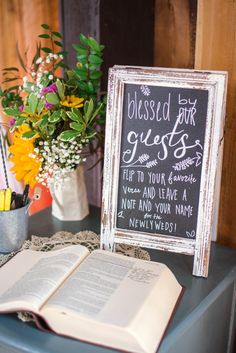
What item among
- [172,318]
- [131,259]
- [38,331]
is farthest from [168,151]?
[38,331]

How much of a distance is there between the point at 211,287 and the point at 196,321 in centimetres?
10

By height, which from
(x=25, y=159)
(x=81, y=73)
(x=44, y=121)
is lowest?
(x=25, y=159)

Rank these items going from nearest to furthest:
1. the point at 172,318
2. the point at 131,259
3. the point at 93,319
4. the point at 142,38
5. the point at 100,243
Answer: the point at 93,319 → the point at 172,318 → the point at 131,259 → the point at 100,243 → the point at 142,38

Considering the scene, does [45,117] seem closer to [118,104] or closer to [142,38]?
[118,104]

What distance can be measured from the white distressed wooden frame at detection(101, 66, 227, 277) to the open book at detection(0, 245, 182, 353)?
0.28 feet

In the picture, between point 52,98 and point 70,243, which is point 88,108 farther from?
point 70,243

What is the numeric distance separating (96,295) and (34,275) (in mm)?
160

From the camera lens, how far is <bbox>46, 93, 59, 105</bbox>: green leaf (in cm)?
117

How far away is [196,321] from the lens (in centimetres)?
106

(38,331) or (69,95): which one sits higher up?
(69,95)

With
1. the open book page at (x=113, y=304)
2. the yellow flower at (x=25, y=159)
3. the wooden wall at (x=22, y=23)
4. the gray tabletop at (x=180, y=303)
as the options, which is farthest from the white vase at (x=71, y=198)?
the wooden wall at (x=22, y=23)

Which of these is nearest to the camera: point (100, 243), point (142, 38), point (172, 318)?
point (172, 318)

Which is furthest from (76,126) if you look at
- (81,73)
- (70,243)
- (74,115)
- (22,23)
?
(22,23)

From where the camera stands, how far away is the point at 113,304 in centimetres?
95
